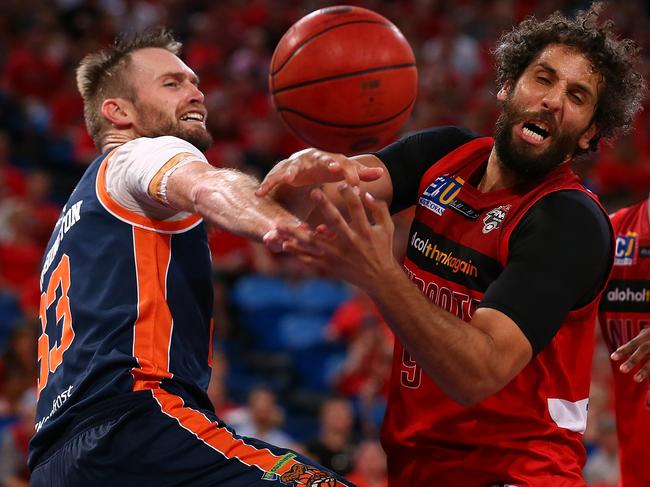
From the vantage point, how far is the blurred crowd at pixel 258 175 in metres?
7.46

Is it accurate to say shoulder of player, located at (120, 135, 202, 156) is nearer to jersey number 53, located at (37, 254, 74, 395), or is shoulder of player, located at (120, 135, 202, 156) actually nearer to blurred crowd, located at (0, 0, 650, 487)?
jersey number 53, located at (37, 254, 74, 395)

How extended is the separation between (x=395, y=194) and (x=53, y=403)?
1371mm

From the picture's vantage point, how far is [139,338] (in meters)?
3.07

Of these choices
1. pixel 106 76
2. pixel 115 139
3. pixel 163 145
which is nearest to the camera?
pixel 163 145

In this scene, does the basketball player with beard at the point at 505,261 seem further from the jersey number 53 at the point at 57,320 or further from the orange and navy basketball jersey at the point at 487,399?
the jersey number 53 at the point at 57,320

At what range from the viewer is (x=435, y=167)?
347 cm

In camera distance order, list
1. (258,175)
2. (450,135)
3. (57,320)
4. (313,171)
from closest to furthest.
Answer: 1. (313,171)
2. (57,320)
3. (450,135)
4. (258,175)

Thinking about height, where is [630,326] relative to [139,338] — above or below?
above

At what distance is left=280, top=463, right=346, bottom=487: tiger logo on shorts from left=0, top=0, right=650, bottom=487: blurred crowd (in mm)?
4087

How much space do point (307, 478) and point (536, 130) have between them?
1.36 metres

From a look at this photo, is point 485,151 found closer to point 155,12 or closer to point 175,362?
point 175,362

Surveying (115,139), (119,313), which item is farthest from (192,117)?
(119,313)

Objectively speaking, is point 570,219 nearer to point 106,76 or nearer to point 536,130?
point 536,130

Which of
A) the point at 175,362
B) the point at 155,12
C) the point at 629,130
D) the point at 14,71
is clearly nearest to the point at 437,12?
the point at 155,12
